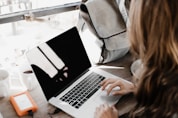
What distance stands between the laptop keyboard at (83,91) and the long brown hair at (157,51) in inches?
11.4

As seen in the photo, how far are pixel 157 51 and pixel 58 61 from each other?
0.53 m

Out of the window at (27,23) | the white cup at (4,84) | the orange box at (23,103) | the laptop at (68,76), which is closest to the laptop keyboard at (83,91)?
the laptop at (68,76)

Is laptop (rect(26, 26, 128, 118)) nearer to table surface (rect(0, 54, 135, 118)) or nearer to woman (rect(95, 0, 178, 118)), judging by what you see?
table surface (rect(0, 54, 135, 118))

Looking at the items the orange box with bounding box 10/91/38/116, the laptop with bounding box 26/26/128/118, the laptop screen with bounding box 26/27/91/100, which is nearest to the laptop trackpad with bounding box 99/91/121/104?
the laptop with bounding box 26/26/128/118

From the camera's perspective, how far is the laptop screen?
3.53ft

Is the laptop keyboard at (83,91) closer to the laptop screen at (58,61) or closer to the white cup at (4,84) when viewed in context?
the laptop screen at (58,61)

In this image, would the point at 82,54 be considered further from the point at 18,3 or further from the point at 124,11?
the point at 18,3

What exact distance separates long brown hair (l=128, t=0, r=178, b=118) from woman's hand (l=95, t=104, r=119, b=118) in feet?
0.48

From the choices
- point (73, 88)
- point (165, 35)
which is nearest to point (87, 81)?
point (73, 88)

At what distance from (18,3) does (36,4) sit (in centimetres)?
12

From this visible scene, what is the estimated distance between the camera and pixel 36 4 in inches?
61.1

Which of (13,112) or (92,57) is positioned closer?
(13,112)

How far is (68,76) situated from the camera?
1.19 m

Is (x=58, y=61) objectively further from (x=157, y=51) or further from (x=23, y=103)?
(x=157, y=51)
